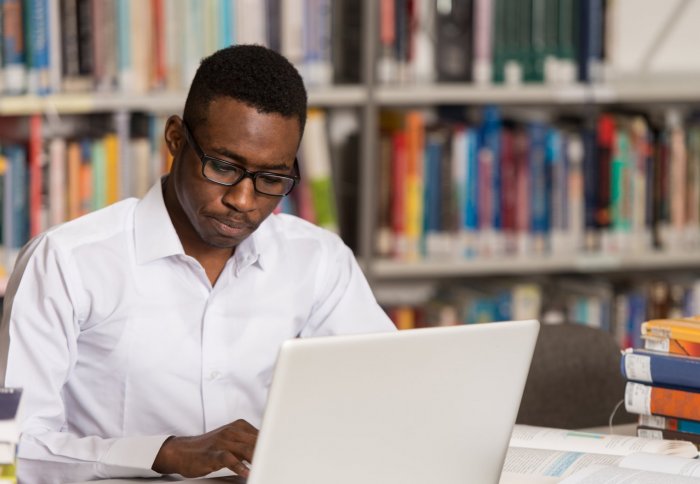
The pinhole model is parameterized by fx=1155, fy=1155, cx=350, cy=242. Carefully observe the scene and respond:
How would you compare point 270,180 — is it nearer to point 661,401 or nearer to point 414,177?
point 661,401

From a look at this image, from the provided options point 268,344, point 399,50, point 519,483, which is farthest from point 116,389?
point 399,50

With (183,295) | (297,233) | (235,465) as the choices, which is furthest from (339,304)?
(235,465)

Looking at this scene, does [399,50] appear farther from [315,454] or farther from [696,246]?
[315,454]

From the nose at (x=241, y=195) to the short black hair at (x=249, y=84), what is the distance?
10cm

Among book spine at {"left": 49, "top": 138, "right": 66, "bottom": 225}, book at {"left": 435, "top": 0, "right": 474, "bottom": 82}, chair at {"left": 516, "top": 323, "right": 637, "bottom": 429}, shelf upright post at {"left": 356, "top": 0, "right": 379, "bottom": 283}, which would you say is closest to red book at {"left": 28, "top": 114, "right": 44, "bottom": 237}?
book spine at {"left": 49, "top": 138, "right": 66, "bottom": 225}

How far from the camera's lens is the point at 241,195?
4.99 ft

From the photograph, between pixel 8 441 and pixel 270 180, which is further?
pixel 270 180

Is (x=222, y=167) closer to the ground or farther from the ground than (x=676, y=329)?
farther from the ground

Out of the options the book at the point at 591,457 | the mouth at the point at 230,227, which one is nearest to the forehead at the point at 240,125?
the mouth at the point at 230,227

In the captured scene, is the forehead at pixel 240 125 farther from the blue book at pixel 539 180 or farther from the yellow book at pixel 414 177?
the blue book at pixel 539 180

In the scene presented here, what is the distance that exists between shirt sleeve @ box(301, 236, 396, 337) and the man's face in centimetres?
24

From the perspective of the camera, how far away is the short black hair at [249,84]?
1.52 m

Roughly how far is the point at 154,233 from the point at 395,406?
0.63 m

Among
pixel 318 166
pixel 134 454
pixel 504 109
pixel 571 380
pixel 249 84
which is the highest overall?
pixel 249 84
